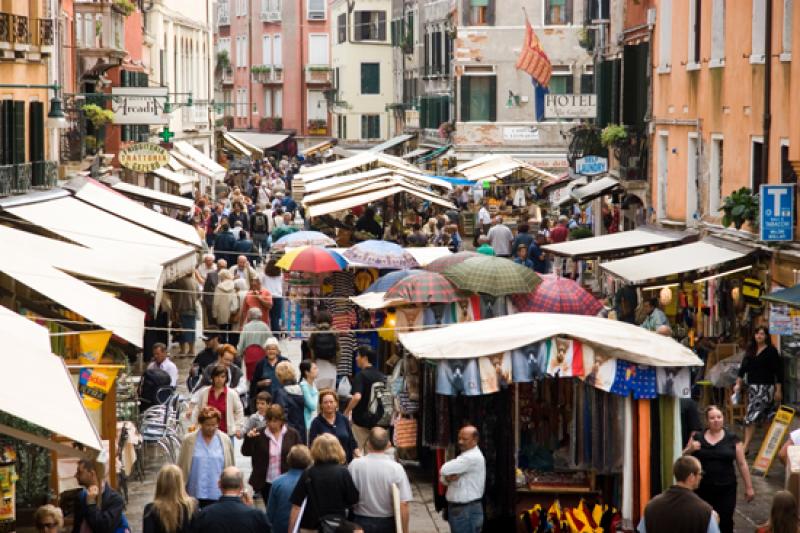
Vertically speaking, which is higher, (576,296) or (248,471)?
(576,296)

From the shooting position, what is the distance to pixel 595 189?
35125mm

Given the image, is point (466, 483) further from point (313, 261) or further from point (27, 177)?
point (27, 177)

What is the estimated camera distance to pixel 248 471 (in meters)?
17.7

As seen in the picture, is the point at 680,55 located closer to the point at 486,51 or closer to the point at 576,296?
the point at 576,296

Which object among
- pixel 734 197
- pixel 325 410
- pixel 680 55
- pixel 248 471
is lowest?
pixel 248 471

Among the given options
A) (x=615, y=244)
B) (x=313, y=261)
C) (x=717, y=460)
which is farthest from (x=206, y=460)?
(x=615, y=244)

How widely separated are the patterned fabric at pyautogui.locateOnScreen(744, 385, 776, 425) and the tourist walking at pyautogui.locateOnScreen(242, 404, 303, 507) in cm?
634

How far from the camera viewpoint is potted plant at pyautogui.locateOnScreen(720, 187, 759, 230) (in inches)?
856

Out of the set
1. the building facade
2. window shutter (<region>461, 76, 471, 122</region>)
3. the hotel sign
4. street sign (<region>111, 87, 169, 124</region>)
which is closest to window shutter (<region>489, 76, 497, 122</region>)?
window shutter (<region>461, 76, 471, 122</region>)

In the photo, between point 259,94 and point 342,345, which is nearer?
point 342,345

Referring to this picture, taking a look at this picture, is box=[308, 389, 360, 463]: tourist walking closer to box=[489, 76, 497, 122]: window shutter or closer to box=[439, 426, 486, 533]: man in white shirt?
box=[439, 426, 486, 533]: man in white shirt

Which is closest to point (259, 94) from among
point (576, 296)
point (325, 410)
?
point (576, 296)

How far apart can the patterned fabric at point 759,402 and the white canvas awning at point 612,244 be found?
7129 millimetres

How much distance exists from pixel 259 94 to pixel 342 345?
82.9 m
